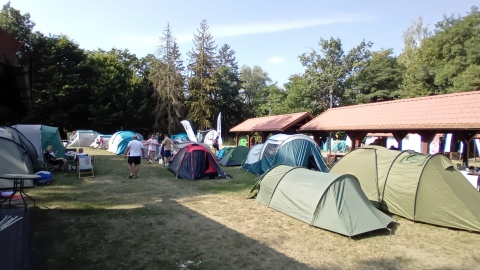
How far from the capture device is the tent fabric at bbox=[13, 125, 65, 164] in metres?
13.5

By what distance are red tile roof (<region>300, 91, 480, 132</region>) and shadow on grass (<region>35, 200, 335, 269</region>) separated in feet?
28.5

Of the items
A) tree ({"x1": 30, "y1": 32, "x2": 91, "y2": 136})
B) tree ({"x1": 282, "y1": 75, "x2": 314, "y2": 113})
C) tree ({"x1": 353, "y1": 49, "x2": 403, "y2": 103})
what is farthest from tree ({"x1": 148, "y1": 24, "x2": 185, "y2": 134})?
tree ({"x1": 353, "y1": 49, "x2": 403, "y2": 103})

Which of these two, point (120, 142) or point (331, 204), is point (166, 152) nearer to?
point (120, 142)

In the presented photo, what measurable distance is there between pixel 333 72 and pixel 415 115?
2639 centimetres

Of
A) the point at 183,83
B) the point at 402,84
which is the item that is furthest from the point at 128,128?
the point at 402,84

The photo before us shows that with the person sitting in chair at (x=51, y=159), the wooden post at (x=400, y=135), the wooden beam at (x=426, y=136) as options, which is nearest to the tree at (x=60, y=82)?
the person sitting in chair at (x=51, y=159)

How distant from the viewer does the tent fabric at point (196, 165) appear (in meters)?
12.0

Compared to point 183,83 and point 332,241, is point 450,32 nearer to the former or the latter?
point 183,83

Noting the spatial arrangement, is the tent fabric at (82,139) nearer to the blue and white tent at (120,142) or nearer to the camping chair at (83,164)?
the blue and white tent at (120,142)

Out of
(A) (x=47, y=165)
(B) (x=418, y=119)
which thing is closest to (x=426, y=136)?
(B) (x=418, y=119)

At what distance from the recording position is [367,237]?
6152 millimetres

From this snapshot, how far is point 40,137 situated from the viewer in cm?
1365

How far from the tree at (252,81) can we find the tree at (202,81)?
14897 mm

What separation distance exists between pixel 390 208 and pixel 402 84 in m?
33.8
